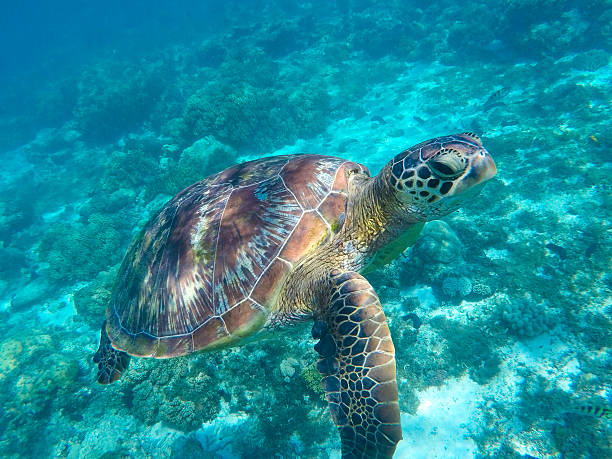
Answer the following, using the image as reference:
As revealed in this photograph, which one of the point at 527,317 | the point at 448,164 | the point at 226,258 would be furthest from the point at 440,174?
the point at 527,317

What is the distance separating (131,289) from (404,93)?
12136 mm

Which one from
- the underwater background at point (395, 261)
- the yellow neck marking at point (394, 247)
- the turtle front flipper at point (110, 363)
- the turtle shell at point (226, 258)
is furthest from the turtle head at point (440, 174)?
the turtle front flipper at point (110, 363)

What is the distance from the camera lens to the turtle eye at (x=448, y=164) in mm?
2219

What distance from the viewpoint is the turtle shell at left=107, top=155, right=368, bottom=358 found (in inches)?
105

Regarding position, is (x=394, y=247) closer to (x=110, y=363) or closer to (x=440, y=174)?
(x=440, y=174)

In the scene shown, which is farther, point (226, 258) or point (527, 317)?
point (527, 317)

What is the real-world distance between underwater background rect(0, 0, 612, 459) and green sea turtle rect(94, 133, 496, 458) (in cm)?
Result: 168

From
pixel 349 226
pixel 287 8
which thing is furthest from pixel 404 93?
pixel 287 8

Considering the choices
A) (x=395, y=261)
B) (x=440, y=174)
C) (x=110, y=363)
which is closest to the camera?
(x=440, y=174)

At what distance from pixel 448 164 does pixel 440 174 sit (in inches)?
4.3

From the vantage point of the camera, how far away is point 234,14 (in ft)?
95.6

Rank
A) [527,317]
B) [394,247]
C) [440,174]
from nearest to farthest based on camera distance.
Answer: [440,174] < [394,247] < [527,317]

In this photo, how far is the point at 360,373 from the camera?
2188mm

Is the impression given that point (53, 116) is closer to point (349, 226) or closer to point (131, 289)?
point (131, 289)
